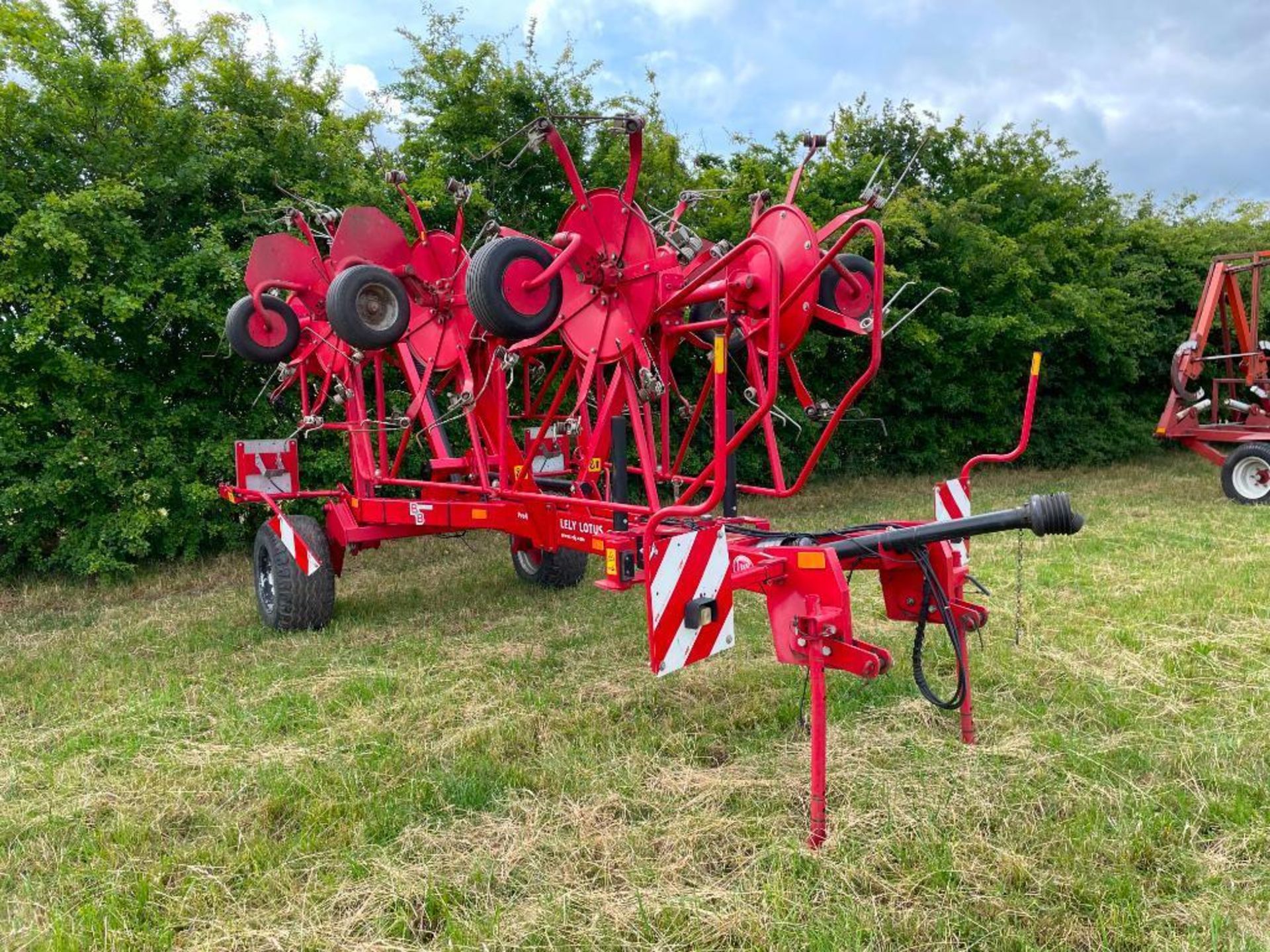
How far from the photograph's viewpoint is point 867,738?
3438 mm

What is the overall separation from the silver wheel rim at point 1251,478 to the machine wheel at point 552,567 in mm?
7949

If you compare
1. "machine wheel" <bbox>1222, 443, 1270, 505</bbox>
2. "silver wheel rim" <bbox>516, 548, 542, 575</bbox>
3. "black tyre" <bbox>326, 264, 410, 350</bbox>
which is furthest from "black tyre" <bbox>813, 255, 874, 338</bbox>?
"machine wheel" <bbox>1222, 443, 1270, 505</bbox>

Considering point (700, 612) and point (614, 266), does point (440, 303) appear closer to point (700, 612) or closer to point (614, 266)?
point (614, 266)

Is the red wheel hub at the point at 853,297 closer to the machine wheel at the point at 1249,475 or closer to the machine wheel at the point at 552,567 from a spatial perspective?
the machine wheel at the point at 552,567

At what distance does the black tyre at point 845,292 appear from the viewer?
149 inches

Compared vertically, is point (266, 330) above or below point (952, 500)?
above

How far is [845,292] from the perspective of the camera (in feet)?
12.6

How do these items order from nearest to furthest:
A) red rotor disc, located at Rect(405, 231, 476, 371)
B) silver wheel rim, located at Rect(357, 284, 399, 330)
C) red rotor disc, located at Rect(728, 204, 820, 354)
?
1. red rotor disc, located at Rect(728, 204, 820, 354)
2. silver wheel rim, located at Rect(357, 284, 399, 330)
3. red rotor disc, located at Rect(405, 231, 476, 371)

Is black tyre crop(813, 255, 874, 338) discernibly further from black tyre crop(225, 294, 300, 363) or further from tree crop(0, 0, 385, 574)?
tree crop(0, 0, 385, 574)

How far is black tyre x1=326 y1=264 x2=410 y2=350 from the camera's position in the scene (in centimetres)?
459

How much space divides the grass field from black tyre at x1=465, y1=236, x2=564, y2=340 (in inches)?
68.4

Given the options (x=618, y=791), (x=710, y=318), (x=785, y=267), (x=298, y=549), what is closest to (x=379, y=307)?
(x=298, y=549)

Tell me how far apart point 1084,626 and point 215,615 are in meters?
5.56

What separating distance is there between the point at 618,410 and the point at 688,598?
5.05 feet
